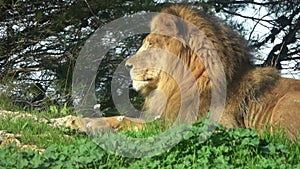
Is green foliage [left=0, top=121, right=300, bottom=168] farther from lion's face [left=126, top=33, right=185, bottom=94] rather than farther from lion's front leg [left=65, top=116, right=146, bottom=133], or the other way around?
lion's face [left=126, top=33, right=185, bottom=94]

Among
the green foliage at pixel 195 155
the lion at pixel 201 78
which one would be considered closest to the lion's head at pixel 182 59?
the lion at pixel 201 78

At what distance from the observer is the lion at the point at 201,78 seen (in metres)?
6.17

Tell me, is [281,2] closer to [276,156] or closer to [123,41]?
[123,41]

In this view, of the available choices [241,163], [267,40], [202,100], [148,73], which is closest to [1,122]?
[148,73]

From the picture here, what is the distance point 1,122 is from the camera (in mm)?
6195

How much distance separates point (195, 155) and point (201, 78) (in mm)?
1768

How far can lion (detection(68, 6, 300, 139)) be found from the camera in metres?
6.17

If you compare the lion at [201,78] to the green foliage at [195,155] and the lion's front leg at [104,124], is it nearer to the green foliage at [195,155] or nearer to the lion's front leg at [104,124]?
the lion's front leg at [104,124]

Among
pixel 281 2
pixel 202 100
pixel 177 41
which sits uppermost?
pixel 281 2

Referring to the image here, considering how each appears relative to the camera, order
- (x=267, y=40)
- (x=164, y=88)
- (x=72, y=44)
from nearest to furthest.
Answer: (x=164, y=88)
(x=72, y=44)
(x=267, y=40)

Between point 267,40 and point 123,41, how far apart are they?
13.4 feet

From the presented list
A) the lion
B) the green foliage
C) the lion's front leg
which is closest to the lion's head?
the lion

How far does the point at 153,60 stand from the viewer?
6.54m

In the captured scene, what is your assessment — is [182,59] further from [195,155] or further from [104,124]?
[195,155]
